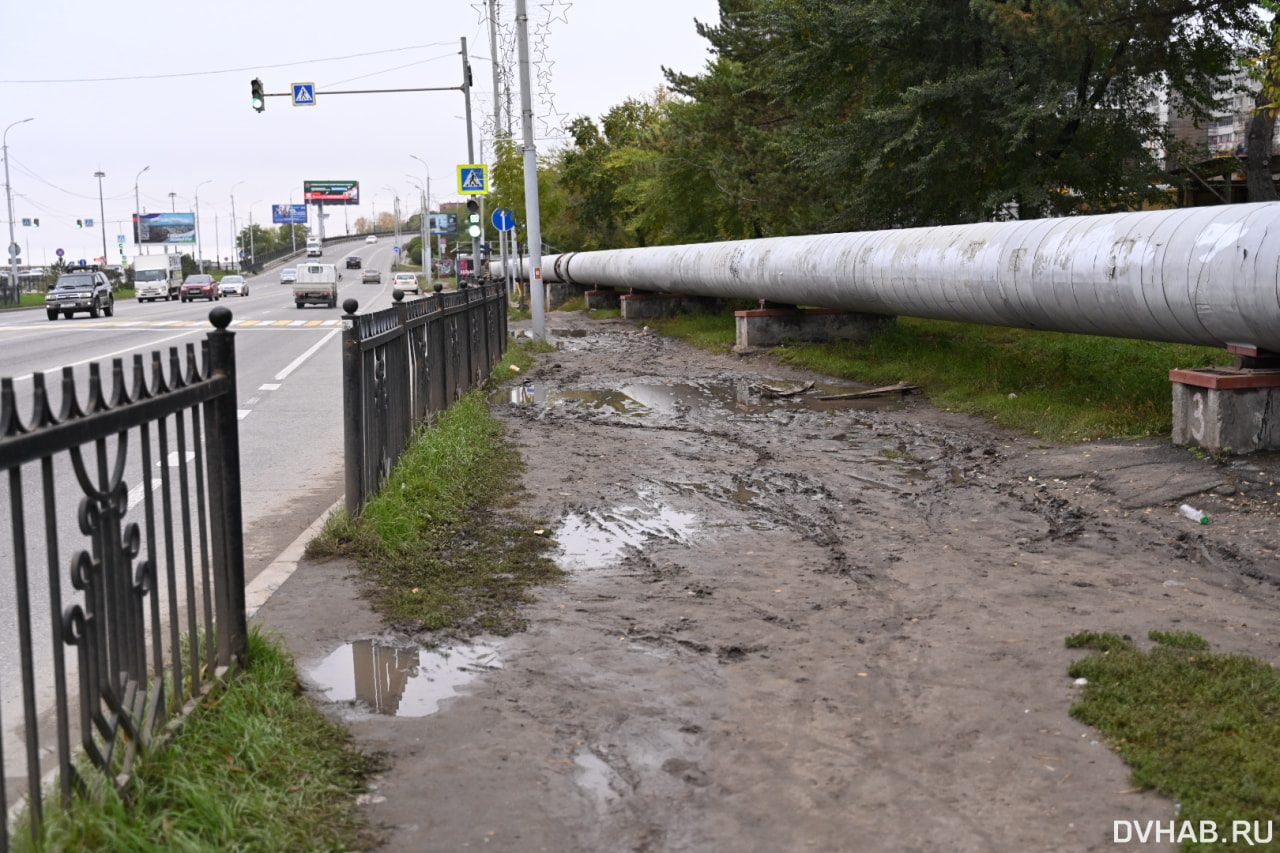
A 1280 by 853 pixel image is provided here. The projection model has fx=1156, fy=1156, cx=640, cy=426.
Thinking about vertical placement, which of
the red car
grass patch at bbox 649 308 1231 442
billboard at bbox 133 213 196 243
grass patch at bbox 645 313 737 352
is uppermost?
billboard at bbox 133 213 196 243

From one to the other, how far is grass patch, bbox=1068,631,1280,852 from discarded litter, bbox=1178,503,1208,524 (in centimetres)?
228

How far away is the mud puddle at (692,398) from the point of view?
12641 millimetres

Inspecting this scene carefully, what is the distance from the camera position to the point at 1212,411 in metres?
7.96

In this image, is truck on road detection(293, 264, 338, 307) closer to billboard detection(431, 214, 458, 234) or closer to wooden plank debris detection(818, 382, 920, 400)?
wooden plank debris detection(818, 382, 920, 400)

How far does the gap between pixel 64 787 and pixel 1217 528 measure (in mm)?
6032

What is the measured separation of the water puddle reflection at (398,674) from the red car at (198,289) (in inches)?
2314

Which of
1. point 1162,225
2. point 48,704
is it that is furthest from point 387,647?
point 1162,225

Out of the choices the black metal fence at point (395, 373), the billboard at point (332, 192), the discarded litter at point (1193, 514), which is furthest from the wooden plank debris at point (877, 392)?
the billboard at point (332, 192)

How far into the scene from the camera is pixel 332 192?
152 meters

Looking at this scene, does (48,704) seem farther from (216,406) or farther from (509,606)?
(509,606)

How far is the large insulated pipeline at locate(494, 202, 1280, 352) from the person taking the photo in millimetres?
8125

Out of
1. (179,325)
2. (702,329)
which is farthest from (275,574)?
(179,325)

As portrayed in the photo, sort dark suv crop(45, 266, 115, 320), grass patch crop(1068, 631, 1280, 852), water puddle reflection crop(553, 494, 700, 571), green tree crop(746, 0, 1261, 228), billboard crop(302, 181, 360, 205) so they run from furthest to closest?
billboard crop(302, 181, 360, 205), dark suv crop(45, 266, 115, 320), green tree crop(746, 0, 1261, 228), water puddle reflection crop(553, 494, 700, 571), grass patch crop(1068, 631, 1280, 852)

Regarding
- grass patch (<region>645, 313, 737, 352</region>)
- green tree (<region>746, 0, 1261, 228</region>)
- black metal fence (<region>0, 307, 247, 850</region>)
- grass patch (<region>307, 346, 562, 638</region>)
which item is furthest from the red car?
black metal fence (<region>0, 307, 247, 850</region>)
